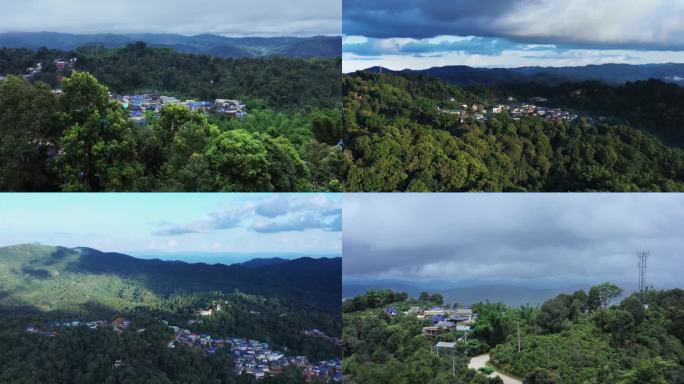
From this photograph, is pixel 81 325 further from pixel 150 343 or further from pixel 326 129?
pixel 326 129

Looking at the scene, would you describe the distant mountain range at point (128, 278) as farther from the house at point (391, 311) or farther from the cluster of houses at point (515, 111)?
the cluster of houses at point (515, 111)

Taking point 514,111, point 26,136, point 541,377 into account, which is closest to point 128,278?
point 26,136

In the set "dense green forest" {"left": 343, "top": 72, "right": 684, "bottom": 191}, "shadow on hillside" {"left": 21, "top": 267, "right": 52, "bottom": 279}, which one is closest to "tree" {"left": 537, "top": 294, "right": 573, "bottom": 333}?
"dense green forest" {"left": 343, "top": 72, "right": 684, "bottom": 191}

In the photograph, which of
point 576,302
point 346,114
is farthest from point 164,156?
point 576,302

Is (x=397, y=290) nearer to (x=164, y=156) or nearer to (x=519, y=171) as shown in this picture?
(x=519, y=171)

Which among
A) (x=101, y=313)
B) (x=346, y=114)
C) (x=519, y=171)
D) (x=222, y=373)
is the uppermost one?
(x=346, y=114)

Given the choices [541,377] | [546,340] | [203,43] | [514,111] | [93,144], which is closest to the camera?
[541,377]
